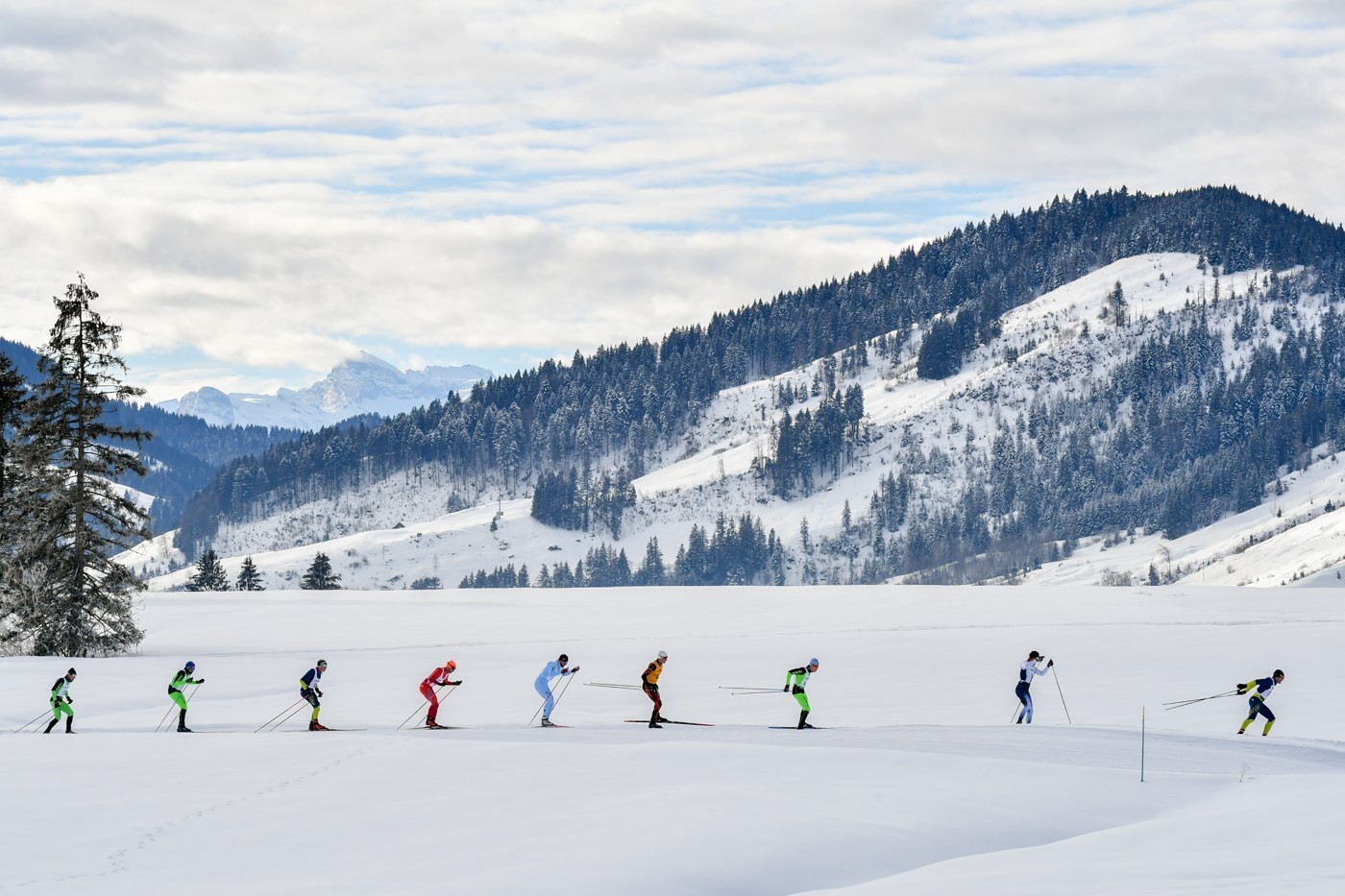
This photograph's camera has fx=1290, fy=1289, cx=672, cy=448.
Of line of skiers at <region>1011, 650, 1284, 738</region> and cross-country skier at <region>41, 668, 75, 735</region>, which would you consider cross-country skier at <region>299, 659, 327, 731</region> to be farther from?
line of skiers at <region>1011, 650, 1284, 738</region>

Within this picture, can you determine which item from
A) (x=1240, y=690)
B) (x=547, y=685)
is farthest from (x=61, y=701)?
(x=1240, y=690)

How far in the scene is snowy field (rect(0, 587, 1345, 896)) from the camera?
597 inches

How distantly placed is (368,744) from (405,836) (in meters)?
7.78

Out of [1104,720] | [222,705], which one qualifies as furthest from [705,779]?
[222,705]

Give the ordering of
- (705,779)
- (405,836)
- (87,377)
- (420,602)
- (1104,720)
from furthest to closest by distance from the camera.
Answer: (420,602), (87,377), (1104,720), (705,779), (405,836)

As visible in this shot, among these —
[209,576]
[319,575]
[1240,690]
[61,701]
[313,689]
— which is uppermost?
[319,575]

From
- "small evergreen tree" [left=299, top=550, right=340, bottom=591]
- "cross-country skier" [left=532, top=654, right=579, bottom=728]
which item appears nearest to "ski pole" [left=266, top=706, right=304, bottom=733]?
"cross-country skier" [left=532, top=654, right=579, bottom=728]

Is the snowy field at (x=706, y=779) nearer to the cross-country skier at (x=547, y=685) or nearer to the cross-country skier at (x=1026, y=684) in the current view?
the cross-country skier at (x=547, y=685)

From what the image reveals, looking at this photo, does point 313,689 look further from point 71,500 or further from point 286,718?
point 71,500

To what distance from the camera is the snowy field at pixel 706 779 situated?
15.2 metres

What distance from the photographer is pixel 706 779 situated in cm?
2052

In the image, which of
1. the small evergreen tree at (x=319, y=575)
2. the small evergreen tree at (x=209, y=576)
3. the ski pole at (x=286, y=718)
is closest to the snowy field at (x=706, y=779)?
the ski pole at (x=286, y=718)

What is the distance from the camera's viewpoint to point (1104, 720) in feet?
104

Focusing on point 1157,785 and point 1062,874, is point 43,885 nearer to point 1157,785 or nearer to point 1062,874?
point 1062,874
